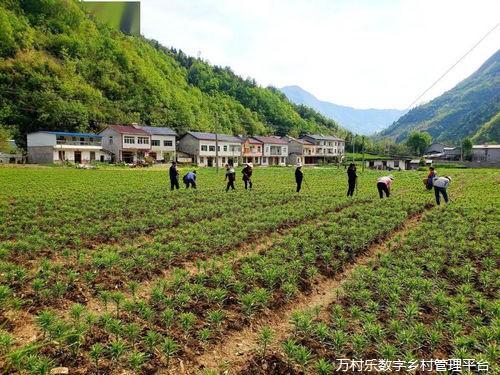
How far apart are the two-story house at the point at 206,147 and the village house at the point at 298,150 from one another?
2144 cm

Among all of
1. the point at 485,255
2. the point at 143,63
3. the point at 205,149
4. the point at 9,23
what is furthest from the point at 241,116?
the point at 485,255

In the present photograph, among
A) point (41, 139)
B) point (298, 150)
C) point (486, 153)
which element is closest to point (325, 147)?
point (298, 150)

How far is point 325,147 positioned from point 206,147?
42.8 metres

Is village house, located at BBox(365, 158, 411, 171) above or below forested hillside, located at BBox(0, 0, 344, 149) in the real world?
below

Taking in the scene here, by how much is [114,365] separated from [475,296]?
238 inches

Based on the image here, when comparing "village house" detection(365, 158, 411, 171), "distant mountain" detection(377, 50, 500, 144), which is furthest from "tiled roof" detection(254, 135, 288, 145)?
"distant mountain" detection(377, 50, 500, 144)

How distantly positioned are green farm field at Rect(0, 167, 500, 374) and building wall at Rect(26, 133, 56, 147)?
1728 inches

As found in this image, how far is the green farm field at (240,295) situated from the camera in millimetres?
4383

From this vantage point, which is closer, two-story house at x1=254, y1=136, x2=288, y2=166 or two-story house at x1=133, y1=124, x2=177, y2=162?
two-story house at x1=133, y1=124, x2=177, y2=162

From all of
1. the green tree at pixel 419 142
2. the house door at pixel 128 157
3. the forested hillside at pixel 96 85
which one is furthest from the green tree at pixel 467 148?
the house door at pixel 128 157

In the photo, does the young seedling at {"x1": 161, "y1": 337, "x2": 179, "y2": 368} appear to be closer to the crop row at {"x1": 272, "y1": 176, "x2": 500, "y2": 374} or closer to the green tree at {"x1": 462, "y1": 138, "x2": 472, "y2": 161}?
the crop row at {"x1": 272, "y1": 176, "x2": 500, "y2": 374}

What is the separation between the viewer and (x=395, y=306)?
18.4 feet

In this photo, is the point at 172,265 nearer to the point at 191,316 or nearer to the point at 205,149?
the point at 191,316

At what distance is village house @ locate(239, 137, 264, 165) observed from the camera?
250 feet
